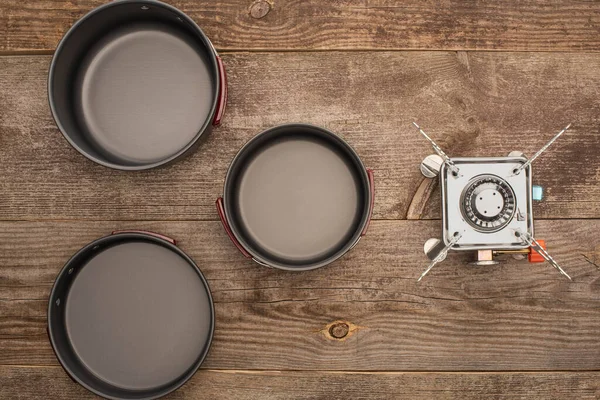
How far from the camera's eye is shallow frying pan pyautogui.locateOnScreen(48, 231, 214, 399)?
79 cm

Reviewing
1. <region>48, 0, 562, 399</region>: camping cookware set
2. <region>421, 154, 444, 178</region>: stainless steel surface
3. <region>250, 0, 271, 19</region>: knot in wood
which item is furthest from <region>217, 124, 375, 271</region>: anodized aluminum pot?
<region>250, 0, 271, 19</region>: knot in wood

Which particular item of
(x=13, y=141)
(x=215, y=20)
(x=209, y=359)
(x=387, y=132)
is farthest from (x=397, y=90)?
(x=13, y=141)

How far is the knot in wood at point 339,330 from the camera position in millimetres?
825

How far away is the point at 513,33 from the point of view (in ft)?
2.73

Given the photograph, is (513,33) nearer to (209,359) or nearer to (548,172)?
(548,172)

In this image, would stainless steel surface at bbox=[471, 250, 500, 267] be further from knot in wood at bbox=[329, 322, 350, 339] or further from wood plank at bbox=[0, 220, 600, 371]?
knot in wood at bbox=[329, 322, 350, 339]

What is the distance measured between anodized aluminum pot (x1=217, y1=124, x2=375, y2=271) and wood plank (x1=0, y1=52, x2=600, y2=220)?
0.05 meters

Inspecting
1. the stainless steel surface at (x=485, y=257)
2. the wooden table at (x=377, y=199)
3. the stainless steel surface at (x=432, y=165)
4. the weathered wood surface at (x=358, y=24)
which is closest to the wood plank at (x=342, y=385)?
the wooden table at (x=377, y=199)

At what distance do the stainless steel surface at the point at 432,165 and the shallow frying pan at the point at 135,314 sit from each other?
42 cm

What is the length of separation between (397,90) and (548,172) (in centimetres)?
30

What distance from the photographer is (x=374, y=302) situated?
824 mm

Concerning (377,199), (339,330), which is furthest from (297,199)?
(339,330)

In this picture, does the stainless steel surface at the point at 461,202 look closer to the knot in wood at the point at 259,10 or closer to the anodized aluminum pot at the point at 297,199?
the anodized aluminum pot at the point at 297,199

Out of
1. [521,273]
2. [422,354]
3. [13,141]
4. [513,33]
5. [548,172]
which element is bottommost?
[422,354]
